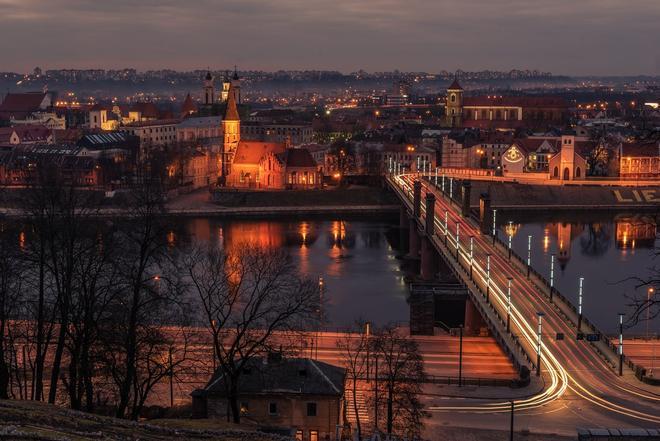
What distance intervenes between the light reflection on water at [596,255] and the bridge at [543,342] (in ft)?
3.88

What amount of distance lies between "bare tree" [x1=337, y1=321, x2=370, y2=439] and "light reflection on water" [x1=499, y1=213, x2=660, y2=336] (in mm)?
4079

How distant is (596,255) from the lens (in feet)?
82.0

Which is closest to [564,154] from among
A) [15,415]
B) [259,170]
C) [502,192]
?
[502,192]

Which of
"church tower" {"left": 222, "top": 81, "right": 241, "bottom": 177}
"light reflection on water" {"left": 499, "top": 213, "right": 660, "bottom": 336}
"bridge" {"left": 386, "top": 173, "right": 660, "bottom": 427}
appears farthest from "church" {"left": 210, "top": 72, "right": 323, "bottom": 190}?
"bridge" {"left": 386, "top": 173, "right": 660, "bottom": 427}

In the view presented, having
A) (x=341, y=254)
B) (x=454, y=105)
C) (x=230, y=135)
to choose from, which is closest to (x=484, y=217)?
(x=341, y=254)

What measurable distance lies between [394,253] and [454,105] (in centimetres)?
3939

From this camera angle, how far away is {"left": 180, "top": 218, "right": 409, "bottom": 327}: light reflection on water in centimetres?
1831

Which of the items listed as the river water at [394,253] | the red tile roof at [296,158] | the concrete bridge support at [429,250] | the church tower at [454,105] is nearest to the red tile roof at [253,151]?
the red tile roof at [296,158]

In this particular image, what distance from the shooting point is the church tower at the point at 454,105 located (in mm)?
63312

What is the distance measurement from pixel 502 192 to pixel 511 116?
31.7 metres

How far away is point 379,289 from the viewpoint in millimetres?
20391

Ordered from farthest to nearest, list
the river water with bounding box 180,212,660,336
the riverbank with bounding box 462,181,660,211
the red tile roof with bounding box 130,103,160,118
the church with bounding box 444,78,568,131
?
the church with bounding box 444,78,568,131 → the red tile roof with bounding box 130,103,160,118 → the riverbank with bounding box 462,181,660,211 → the river water with bounding box 180,212,660,336

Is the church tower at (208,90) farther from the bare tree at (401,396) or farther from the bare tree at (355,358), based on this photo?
the bare tree at (401,396)

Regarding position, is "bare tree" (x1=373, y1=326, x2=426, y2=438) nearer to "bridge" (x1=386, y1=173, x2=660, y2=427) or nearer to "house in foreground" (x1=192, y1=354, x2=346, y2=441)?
"house in foreground" (x1=192, y1=354, x2=346, y2=441)
